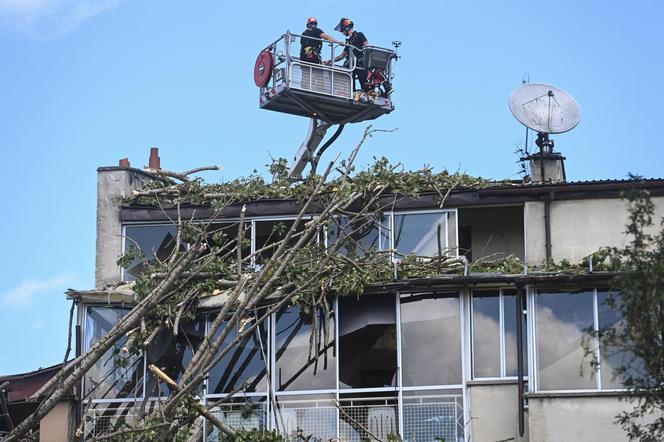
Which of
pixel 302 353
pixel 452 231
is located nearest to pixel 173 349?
pixel 302 353

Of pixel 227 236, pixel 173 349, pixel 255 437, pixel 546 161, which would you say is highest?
pixel 546 161

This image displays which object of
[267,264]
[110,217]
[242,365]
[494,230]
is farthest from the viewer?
[110,217]

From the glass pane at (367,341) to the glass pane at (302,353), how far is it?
0.74 feet

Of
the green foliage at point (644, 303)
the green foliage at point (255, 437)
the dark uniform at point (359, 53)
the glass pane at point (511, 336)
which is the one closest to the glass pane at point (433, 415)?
the glass pane at point (511, 336)

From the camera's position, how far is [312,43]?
2931 cm

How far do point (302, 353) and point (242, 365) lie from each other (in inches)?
43.7

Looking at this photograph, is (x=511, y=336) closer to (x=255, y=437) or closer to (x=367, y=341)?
(x=367, y=341)

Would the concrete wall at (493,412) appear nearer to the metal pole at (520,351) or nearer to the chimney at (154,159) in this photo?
the metal pole at (520,351)

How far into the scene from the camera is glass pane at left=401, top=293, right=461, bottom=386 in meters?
25.3

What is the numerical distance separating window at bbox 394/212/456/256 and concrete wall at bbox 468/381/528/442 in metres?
2.97

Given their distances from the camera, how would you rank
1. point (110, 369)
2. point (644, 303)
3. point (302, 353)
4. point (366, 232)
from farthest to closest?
point (366, 232)
point (110, 369)
point (302, 353)
point (644, 303)

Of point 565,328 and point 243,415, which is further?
point 243,415

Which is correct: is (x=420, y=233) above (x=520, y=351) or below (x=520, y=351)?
above

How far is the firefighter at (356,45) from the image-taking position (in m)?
29.4
